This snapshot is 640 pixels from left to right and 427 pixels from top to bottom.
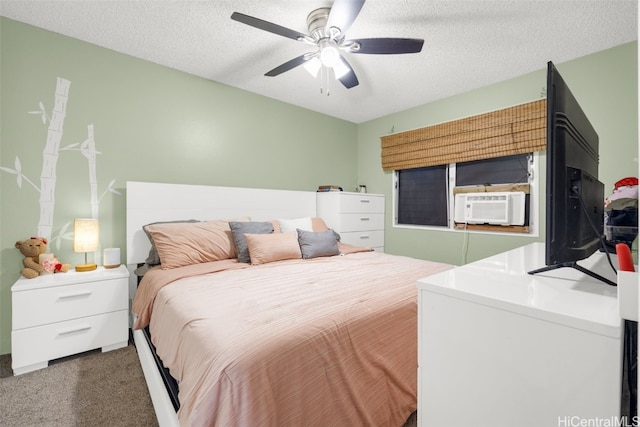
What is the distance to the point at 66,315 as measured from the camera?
1.90m

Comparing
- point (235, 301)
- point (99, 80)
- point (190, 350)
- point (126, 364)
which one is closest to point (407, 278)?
point (235, 301)

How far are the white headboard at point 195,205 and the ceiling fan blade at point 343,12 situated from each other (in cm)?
187

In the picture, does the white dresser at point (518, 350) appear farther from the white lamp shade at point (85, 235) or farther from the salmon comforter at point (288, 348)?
the white lamp shade at point (85, 235)

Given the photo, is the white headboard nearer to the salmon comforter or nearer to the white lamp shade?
the white lamp shade

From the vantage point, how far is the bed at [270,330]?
3.01 feet

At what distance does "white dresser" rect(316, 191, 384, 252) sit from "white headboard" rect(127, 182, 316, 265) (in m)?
0.28

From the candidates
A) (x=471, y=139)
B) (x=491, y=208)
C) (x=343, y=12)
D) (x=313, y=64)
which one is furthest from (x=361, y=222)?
(x=343, y=12)

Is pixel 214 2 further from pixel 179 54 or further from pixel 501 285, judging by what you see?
pixel 501 285

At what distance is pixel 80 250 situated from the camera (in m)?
2.14

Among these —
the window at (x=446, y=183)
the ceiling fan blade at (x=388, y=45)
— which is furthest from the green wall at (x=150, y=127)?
the ceiling fan blade at (x=388, y=45)

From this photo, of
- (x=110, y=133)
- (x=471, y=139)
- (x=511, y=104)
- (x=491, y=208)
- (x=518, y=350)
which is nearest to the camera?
(x=518, y=350)

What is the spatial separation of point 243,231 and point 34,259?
4.77 feet

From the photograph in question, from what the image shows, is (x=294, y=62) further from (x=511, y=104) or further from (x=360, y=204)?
(x=511, y=104)

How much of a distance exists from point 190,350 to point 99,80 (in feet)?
8.08
